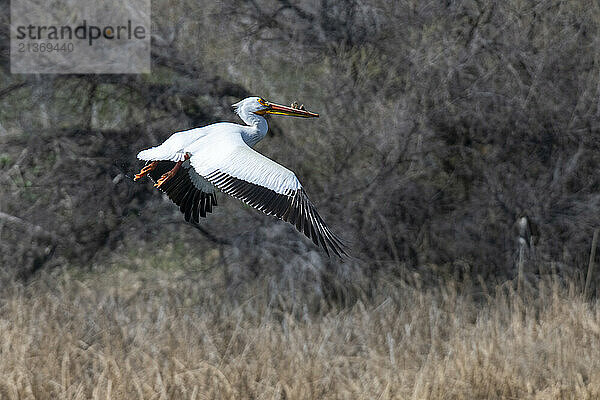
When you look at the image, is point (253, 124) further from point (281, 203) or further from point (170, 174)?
point (281, 203)

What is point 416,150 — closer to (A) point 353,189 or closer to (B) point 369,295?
(A) point 353,189

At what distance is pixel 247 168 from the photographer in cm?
587

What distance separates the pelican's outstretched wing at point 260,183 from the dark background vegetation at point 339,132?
2729 millimetres

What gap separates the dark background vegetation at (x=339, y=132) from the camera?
28.6 feet

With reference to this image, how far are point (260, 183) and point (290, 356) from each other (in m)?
1.04

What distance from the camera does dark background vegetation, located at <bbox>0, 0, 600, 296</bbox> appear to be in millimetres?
8703

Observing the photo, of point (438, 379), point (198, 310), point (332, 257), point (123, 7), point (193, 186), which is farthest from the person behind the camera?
point (332, 257)

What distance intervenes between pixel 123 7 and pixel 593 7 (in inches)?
161

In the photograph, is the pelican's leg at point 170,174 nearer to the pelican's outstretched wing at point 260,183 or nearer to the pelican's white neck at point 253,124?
the pelican's outstretched wing at point 260,183

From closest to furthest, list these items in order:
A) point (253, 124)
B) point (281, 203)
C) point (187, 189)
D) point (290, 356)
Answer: point (290, 356)
point (281, 203)
point (253, 124)
point (187, 189)

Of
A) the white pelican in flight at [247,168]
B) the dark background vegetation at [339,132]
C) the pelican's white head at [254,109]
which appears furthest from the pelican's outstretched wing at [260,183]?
the dark background vegetation at [339,132]

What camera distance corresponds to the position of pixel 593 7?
877cm

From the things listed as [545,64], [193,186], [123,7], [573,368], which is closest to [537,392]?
[573,368]

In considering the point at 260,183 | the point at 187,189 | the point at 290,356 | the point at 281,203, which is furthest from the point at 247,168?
the point at 290,356
